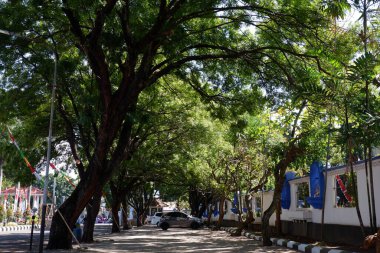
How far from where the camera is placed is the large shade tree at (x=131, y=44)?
449 inches

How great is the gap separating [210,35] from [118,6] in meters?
2.90

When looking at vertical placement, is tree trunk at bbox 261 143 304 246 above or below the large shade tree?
below

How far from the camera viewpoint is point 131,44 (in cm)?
1229

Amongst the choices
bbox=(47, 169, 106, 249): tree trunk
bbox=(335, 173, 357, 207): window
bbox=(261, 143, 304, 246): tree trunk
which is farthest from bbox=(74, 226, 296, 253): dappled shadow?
bbox=(335, 173, 357, 207): window

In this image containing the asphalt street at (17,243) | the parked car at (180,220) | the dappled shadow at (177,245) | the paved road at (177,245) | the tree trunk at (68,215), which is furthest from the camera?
the parked car at (180,220)

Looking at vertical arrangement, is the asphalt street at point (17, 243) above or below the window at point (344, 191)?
below

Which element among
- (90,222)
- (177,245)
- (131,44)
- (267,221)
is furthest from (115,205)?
(131,44)

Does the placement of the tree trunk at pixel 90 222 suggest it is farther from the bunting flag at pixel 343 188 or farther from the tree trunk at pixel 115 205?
the tree trunk at pixel 115 205

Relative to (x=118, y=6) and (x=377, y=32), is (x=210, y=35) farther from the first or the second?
(x=377, y=32)

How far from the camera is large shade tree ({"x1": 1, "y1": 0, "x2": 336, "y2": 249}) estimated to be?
11414 millimetres

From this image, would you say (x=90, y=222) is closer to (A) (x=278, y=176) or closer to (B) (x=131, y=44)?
(A) (x=278, y=176)

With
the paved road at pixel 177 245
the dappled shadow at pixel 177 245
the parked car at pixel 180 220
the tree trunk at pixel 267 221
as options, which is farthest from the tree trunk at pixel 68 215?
the parked car at pixel 180 220

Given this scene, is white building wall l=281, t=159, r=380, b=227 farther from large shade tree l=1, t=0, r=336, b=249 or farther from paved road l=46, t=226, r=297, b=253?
large shade tree l=1, t=0, r=336, b=249

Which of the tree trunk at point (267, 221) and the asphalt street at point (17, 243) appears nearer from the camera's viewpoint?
the asphalt street at point (17, 243)
